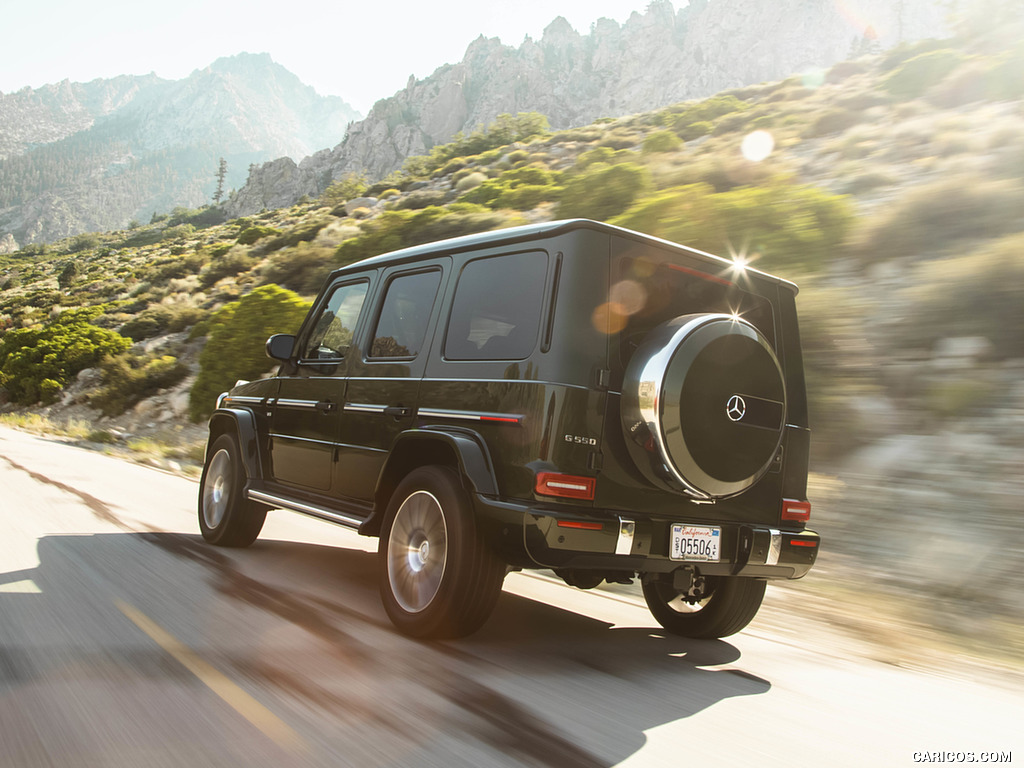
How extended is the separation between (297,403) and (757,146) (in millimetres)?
19356

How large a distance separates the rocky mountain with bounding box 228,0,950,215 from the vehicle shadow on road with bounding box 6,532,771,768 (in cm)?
11929

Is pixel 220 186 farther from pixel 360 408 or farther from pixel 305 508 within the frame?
pixel 360 408

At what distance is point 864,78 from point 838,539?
30.4 meters

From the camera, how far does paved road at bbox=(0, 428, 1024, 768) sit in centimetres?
266

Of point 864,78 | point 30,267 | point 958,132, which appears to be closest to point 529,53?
point 30,267

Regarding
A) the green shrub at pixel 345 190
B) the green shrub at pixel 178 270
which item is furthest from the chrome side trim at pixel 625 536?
the green shrub at pixel 345 190

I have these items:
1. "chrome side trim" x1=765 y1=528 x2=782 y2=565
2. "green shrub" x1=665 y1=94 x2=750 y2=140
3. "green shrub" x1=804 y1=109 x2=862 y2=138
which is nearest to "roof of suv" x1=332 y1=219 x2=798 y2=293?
"chrome side trim" x1=765 y1=528 x2=782 y2=565

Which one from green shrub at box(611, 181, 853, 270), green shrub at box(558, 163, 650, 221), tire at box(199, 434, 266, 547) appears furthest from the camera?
green shrub at box(558, 163, 650, 221)

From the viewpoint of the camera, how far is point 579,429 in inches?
Answer: 136

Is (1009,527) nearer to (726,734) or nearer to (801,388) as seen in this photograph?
(801,388)

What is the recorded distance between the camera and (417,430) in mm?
3949

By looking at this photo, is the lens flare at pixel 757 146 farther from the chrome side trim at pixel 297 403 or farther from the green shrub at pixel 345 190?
the green shrub at pixel 345 190

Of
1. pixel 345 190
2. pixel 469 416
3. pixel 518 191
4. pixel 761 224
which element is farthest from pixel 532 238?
pixel 345 190

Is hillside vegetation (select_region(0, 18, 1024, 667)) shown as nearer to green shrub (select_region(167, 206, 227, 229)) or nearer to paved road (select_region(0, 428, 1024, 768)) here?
paved road (select_region(0, 428, 1024, 768))
